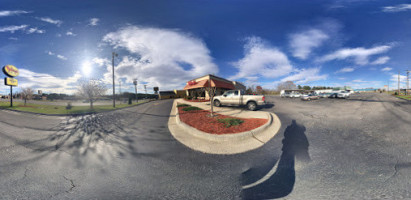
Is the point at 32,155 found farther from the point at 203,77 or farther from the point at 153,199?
the point at 203,77

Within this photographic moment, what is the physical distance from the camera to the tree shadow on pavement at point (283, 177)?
2307mm

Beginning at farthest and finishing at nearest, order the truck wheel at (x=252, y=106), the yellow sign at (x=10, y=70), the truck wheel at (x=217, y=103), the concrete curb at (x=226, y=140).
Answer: the yellow sign at (x=10, y=70), the truck wheel at (x=217, y=103), the truck wheel at (x=252, y=106), the concrete curb at (x=226, y=140)

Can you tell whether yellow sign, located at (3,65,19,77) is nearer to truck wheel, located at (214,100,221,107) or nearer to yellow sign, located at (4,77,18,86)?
yellow sign, located at (4,77,18,86)

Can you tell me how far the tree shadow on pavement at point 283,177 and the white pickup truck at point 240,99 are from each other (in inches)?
259

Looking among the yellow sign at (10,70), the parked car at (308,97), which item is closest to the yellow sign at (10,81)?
the yellow sign at (10,70)

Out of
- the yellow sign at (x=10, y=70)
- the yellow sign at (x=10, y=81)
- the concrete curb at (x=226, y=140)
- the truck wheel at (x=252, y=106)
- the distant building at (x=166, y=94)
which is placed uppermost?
the yellow sign at (x=10, y=70)

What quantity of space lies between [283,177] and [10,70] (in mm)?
33725

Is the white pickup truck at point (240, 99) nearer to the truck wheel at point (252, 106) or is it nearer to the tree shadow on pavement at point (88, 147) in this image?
the truck wheel at point (252, 106)

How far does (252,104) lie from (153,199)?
384 inches

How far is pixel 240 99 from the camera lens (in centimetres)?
1133

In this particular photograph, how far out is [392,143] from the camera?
13.0ft

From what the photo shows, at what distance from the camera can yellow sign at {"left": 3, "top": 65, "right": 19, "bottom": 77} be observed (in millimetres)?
17672

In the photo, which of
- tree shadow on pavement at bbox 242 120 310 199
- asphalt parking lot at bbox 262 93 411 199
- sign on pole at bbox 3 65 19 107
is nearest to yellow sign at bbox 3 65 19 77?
sign on pole at bbox 3 65 19 107

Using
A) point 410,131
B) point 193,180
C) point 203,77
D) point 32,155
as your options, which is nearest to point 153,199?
point 193,180
